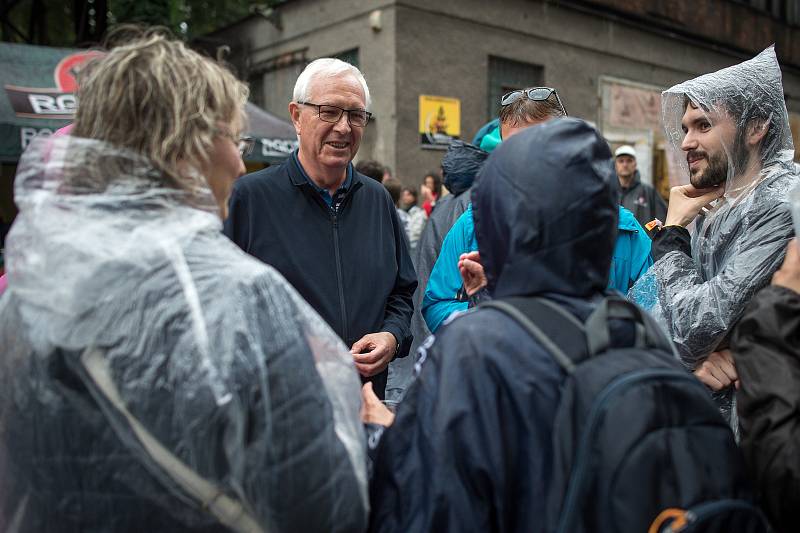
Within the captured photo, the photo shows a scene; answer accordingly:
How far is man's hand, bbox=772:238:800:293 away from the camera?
138cm

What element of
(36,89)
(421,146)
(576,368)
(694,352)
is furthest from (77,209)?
(421,146)

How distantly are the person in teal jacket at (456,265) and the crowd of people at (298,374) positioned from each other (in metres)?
0.98

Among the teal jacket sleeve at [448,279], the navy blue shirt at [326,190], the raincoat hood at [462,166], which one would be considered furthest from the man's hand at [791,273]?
the raincoat hood at [462,166]

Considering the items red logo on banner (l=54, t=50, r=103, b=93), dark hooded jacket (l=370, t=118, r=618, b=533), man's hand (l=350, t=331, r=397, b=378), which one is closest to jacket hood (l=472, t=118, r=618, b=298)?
Result: dark hooded jacket (l=370, t=118, r=618, b=533)

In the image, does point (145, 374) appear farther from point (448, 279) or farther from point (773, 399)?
point (448, 279)

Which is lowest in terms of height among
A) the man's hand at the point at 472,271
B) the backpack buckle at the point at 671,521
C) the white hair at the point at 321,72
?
the backpack buckle at the point at 671,521

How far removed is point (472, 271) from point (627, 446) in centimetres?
78

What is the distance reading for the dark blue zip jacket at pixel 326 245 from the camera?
2.41m

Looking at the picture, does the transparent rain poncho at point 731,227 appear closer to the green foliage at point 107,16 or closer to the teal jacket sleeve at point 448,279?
the teal jacket sleeve at point 448,279

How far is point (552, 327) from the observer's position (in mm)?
1195

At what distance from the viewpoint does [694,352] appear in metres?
2.03

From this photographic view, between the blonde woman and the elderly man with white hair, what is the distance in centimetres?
116

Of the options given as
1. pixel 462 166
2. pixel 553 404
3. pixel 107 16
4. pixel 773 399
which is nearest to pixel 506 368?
pixel 553 404

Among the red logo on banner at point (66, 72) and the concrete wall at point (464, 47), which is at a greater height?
the concrete wall at point (464, 47)
